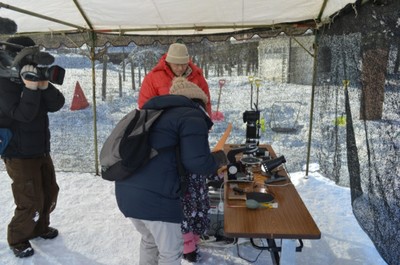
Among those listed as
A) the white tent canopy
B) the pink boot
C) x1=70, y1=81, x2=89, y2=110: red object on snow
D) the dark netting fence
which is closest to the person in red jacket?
the white tent canopy

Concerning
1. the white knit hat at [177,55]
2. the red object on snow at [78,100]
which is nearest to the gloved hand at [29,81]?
the white knit hat at [177,55]

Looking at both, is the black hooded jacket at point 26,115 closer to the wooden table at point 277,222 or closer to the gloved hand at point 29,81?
the gloved hand at point 29,81

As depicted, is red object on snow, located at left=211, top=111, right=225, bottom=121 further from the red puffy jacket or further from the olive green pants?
the olive green pants

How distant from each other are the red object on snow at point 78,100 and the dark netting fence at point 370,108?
140 inches

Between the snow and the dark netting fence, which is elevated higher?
the dark netting fence

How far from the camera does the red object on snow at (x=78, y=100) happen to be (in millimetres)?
4999

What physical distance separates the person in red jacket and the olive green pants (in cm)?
103

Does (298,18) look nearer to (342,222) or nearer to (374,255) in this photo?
(342,222)

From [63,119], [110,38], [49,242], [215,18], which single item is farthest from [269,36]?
[63,119]

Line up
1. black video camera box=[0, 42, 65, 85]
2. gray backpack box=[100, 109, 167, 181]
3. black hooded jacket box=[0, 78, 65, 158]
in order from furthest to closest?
black hooded jacket box=[0, 78, 65, 158], black video camera box=[0, 42, 65, 85], gray backpack box=[100, 109, 167, 181]

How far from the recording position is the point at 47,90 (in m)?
2.37

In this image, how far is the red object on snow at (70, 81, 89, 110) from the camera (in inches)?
197

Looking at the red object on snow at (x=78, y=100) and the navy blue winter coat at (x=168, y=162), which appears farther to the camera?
the red object on snow at (x=78, y=100)

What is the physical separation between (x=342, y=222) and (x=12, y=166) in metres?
2.92
